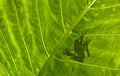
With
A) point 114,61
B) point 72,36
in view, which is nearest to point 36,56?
point 72,36

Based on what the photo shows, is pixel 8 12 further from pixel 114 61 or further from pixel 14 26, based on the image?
pixel 114 61

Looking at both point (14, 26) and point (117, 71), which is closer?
point (117, 71)

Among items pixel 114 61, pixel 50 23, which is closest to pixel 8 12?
pixel 50 23

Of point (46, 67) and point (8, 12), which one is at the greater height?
point (8, 12)
